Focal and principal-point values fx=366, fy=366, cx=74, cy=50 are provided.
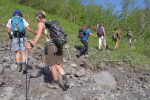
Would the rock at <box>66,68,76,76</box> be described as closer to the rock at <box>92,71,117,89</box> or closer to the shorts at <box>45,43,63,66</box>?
the rock at <box>92,71,117,89</box>

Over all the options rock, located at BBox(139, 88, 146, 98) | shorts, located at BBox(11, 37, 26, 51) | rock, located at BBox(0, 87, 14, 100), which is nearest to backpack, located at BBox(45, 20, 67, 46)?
shorts, located at BBox(11, 37, 26, 51)

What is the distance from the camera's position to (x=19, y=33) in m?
10.9

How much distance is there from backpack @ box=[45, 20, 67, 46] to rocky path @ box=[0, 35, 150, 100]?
1.62 metres

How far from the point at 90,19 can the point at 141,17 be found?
366 inches

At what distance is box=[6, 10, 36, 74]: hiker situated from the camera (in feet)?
35.4

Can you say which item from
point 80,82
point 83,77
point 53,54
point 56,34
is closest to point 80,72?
point 83,77

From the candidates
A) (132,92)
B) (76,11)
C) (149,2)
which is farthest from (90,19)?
(132,92)

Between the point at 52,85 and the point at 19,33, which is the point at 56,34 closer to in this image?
the point at 52,85

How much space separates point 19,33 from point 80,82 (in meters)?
2.95

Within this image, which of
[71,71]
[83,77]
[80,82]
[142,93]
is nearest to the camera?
[80,82]

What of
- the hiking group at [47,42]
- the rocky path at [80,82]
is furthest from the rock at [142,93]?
the hiking group at [47,42]

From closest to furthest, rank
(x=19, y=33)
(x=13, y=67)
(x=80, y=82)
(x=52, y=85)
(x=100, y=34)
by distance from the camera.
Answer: (x=52, y=85) → (x=19, y=33) → (x=13, y=67) → (x=80, y=82) → (x=100, y=34)

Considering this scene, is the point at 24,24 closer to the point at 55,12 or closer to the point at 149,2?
the point at 55,12

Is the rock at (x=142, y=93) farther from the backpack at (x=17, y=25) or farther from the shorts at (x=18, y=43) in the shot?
the backpack at (x=17, y=25)
